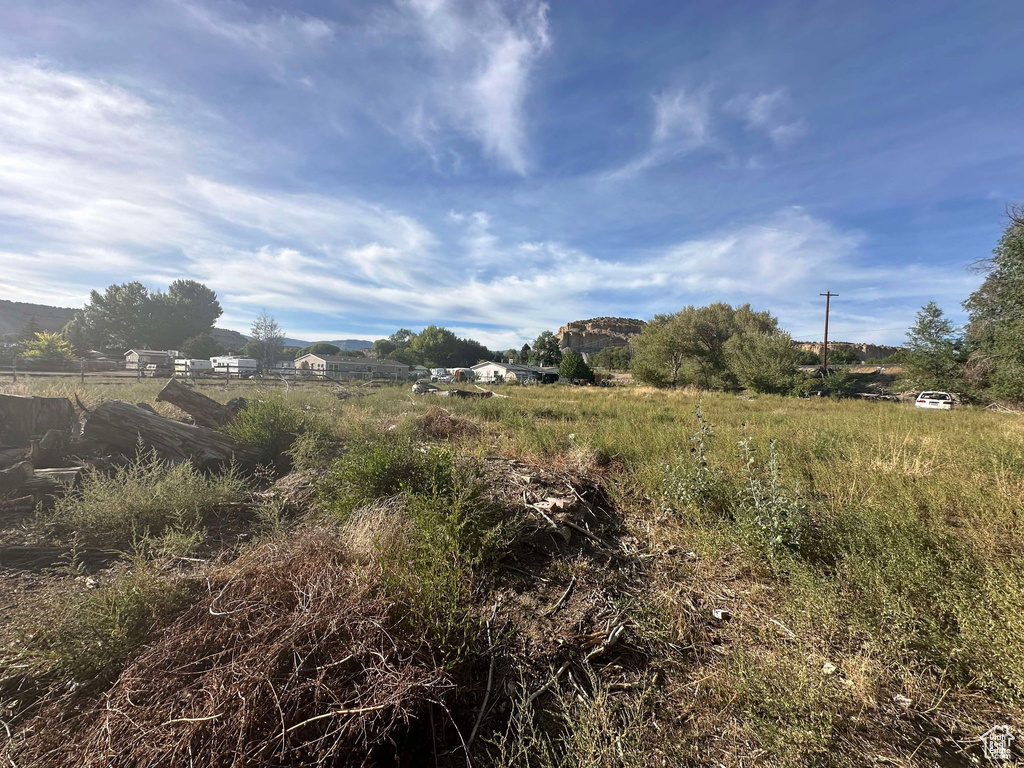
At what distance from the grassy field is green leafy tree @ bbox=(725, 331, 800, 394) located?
2451 centimetres

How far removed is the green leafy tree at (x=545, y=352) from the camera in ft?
239

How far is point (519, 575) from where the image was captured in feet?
9.90

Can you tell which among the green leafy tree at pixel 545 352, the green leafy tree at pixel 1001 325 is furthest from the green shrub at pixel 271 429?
the green leafy tree at pixel 545 352

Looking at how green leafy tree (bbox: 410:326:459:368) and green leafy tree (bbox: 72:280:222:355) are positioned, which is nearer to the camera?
green leafy tree (bbox: 72:280:222:355)

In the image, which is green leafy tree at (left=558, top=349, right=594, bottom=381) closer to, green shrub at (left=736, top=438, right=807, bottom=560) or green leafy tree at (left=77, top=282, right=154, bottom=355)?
green shrub at (left=736, top=438, right=807, bottom=560)

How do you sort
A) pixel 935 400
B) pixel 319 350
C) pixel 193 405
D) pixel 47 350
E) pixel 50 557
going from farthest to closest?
pixel 319 350 → pixel 47 350 → pixel 935 400 → pixel 193 405 → pixel 50 557

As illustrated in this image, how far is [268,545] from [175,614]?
23.3 inches

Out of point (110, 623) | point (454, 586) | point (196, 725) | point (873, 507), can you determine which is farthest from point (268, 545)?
point (873, 507)

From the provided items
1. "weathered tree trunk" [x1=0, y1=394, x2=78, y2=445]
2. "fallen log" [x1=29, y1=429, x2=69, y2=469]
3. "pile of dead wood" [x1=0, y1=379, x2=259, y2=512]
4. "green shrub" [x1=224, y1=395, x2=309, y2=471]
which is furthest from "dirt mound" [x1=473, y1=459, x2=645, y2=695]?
"weathered tree trunk" [x1=0, y1=394, x2=78, y2=445]

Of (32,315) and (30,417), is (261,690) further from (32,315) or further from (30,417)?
(32,315)

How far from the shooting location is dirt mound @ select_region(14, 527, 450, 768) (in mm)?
1491

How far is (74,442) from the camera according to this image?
524cm

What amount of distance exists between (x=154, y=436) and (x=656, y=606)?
7.05 metres

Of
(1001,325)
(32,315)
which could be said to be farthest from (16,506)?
(32,315)
